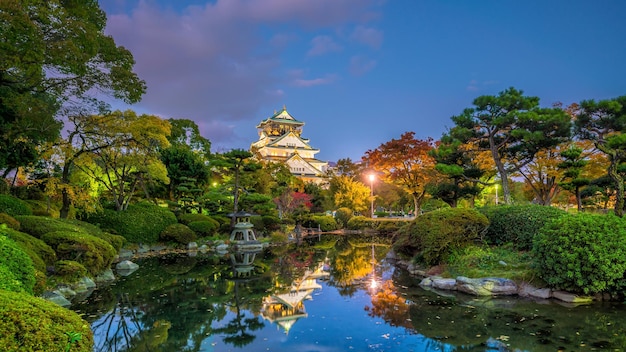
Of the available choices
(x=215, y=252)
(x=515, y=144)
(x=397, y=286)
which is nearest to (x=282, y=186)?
(x=215, y=252)

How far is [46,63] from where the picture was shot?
7.59m

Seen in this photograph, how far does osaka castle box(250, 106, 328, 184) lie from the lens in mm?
46594

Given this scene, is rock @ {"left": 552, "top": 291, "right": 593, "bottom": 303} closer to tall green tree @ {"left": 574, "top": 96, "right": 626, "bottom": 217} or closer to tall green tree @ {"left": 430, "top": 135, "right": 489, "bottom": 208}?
tall green tree @ {"left": 430, "top": 135, "right": 489, "bottom": 208}

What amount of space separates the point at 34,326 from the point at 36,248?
6130mm

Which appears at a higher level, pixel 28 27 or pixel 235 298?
pixel 28 27

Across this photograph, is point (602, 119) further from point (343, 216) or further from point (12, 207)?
point (12, 207)

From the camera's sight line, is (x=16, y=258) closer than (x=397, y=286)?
Yes

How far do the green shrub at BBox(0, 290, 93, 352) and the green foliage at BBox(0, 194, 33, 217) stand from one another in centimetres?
935

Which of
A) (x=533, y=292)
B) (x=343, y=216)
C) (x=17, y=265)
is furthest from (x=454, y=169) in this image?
(x=343, y=216)

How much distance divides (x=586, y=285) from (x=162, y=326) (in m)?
8.01

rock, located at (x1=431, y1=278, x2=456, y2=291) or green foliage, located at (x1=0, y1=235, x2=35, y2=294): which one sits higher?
green foliage, located at (x1=0, y1=235, x2=35, y2=294)

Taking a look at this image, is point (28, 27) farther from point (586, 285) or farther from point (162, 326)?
point (586, 285)

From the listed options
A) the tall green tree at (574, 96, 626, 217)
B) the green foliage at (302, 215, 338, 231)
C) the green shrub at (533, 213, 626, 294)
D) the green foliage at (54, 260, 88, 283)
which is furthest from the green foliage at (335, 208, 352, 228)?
the green foliage at (54, 260, 88, 283)

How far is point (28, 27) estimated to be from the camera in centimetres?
643
